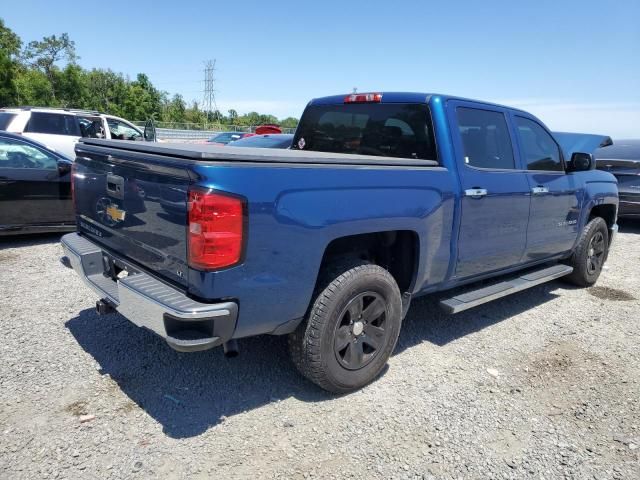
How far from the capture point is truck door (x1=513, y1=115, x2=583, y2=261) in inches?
173

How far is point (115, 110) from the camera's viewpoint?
53.8 metres

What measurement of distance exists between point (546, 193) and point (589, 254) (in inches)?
64.3

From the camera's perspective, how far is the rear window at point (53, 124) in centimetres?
991

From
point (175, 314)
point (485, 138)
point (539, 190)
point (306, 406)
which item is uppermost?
point (485, 138)

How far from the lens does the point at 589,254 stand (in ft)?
18.4

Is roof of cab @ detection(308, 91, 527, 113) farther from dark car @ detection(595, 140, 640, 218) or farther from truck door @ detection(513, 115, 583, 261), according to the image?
dark car @ detection(595, 140, 640, 218)

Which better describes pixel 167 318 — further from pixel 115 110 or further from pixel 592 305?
pixel 115 110

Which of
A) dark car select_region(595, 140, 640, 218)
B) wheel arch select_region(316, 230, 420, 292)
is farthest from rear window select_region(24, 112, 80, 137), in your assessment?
dark car select_region(595, 140, 640, 218)

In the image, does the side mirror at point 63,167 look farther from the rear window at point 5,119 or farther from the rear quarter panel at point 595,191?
the rear quarter panel at point 595,191

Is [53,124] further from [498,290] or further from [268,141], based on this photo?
[498,290]

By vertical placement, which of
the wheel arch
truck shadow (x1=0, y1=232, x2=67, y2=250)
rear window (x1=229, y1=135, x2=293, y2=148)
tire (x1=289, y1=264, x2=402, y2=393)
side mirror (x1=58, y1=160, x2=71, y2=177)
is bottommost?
truck shadow (x1=0, y1=232, x2=67, y2=250)

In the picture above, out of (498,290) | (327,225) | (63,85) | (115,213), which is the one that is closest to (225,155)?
(327,225)

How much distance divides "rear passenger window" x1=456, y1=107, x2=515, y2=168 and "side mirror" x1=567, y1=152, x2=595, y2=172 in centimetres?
109

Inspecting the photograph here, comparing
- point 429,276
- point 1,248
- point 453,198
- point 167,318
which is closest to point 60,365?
point 167,318
